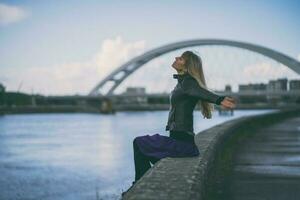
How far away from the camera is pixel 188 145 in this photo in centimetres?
598

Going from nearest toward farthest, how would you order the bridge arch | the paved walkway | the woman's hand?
the woman's hand, the paved walkway, the bridge arch

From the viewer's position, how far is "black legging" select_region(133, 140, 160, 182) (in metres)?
5.66

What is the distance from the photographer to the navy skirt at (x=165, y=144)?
5.69 m

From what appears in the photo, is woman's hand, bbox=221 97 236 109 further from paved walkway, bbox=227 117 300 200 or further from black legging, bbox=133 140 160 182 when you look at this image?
paved walkway, bbox=227 117 300 200

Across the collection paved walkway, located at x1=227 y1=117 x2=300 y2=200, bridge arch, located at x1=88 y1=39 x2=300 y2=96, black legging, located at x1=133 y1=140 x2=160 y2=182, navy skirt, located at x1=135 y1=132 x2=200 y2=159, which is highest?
bridge arch, located at x1=88 y1=39 x2=300 y2=96

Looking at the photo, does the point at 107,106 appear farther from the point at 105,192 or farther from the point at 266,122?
the point at 105,192

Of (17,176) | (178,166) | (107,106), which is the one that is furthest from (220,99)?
(107,106)

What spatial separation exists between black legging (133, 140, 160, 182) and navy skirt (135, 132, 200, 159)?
0.04 m

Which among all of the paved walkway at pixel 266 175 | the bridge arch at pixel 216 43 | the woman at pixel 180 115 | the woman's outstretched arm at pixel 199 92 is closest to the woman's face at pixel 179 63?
the woman at pixel 180 115

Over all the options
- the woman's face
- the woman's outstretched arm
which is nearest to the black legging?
the woman's outstretched arm

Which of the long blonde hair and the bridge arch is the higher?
the bridge arch

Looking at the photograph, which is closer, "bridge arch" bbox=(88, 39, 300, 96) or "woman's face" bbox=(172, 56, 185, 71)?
"woman's face" bbox=(172, 56, 185, 71)

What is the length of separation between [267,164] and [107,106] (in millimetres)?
112469

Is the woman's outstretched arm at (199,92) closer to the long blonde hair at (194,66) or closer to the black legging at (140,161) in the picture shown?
the long blonde hair at (194,66)
